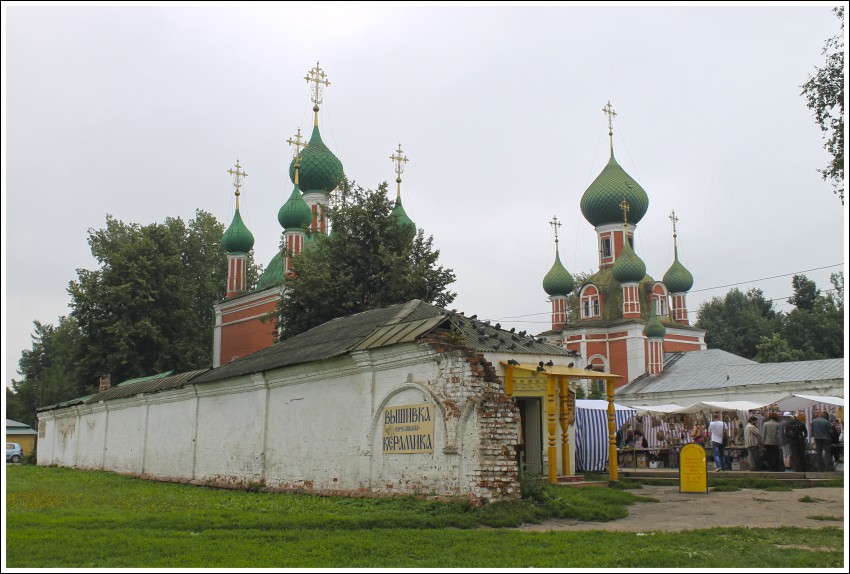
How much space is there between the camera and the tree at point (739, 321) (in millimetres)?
63781

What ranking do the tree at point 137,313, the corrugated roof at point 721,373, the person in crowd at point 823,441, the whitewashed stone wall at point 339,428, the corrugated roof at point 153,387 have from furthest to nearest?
the tree at point 137,313, the corrugated roof at point 721,373, the corrugated roof at point 153,387, the person in crowd at point 823,441, the whitewashed stone wall at point 339,428

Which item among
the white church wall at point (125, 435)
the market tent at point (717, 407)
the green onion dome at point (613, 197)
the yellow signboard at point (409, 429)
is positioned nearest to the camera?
the yellow signboard at point (409, 429)

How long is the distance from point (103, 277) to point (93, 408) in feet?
42.1

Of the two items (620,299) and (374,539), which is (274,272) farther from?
(374,539)

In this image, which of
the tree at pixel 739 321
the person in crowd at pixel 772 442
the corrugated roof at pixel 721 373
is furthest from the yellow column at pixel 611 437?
the tree at pixel 739 321

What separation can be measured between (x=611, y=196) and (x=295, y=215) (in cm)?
1877

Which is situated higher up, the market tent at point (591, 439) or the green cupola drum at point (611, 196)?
the green cupola drum at point (611, 196)

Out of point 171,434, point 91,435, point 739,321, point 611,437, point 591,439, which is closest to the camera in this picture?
point 611,437

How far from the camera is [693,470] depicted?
1514 cm

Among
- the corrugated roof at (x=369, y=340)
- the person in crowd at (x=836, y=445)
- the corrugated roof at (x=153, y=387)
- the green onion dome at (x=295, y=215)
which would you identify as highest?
the green onion dome at (x=295, y=215)

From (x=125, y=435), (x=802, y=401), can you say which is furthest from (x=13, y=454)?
(x=802, y=401)

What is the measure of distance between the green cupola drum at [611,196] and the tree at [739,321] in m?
18.4

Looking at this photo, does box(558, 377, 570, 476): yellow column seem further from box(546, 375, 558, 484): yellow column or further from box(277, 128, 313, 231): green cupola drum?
box(277, 128, 313, 231): green cupola drum

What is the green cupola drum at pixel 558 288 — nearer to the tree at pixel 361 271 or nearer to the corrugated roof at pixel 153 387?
the tree at pixel 361 271
